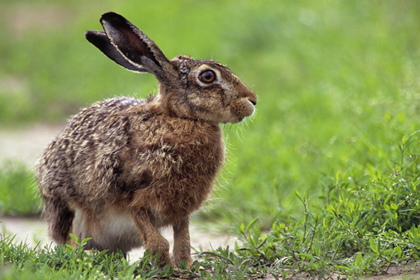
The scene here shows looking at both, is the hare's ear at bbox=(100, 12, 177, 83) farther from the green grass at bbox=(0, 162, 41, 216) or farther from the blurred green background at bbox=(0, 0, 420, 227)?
the green grass at bbox=(0, 162, 41, 216)

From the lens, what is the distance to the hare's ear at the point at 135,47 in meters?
4.48

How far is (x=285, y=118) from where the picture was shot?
8359mm

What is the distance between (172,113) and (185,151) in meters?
0.29

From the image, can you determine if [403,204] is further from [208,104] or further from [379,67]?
[379,67]

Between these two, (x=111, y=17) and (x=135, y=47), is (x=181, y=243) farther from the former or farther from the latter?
(x=111, y=17)

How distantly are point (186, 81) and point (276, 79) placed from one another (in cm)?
561

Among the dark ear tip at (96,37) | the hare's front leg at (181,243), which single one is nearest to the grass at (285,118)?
the hare's front leg at (181,243)

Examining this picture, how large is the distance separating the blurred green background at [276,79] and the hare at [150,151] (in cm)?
52

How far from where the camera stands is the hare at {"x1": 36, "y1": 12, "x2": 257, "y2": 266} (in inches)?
172

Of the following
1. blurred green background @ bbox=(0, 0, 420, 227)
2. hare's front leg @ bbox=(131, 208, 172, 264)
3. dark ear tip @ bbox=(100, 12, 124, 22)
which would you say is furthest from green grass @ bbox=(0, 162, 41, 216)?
dark ear tip @ bbox=(100, 12, 124, 22)

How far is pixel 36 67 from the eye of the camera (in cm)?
1290

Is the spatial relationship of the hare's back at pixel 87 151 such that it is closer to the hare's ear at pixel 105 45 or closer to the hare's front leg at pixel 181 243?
the hare's ear at pixel 105 45

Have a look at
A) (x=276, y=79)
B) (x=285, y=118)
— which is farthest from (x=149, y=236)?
(x=276, y=79)

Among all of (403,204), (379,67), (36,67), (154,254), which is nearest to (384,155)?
(403,204)
